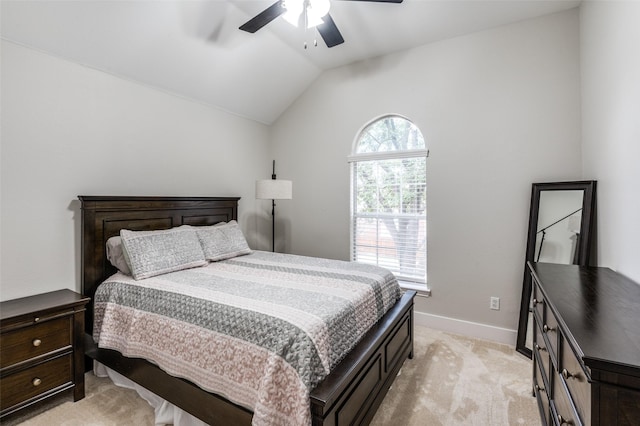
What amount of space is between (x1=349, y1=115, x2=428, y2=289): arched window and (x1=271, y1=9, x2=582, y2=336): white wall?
0.12m

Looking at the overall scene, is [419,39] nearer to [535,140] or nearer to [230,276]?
[535,140]

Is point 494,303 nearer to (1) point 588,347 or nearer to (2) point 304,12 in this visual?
(1) point 588,347

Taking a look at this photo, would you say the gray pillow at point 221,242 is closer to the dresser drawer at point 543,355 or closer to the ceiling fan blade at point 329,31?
the ceiling fan blade at point 329,31

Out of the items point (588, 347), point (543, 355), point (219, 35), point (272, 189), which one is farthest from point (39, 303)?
point (543, 355)

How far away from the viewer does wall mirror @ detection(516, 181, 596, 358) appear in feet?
7.75

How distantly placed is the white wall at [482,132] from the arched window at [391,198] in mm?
119

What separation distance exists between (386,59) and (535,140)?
5.85 ft

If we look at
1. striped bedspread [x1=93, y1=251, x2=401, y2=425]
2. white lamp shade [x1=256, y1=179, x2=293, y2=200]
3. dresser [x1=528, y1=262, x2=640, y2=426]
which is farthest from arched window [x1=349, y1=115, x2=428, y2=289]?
dresser [x1=528, y1=262, x2=640, y2=426]

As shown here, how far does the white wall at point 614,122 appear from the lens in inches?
64.9

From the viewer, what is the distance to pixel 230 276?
7.64ft

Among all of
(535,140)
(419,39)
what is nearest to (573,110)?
(535,140)

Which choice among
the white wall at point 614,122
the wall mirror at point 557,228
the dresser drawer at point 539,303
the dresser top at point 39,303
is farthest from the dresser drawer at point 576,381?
the dresser top at point 39,303

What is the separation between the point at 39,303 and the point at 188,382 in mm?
1249

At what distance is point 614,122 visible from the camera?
1923 mm
